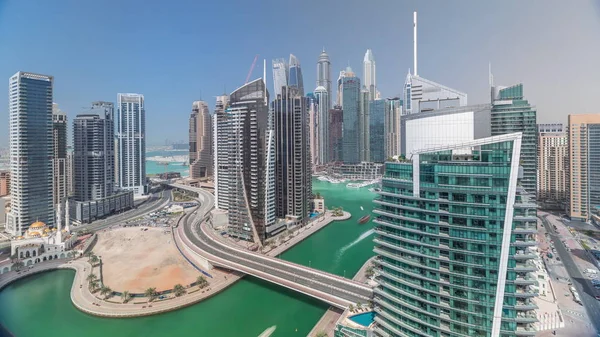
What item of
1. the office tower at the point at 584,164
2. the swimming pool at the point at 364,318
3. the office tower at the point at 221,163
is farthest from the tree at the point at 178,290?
the office tower at the point at 584,164

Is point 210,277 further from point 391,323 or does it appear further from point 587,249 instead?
point 587,249

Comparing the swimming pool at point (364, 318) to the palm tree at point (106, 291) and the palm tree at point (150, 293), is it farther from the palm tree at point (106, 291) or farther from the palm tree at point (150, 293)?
the palm tree at point (106, 291)

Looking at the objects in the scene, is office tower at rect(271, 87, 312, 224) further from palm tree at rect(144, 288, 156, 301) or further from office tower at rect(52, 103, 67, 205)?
office tower at rect(52, 103, 67, 205)

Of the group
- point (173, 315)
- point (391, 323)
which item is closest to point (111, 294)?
point (173, 315)

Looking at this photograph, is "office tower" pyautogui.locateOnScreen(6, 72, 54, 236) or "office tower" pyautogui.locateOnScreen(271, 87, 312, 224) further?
"office tower" pyautogui.locateOnScreen(271, 87, 312, 224)

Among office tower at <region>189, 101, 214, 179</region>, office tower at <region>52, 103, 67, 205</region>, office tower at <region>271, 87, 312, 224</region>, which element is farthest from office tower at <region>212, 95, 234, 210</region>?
office tower at <region>189, 101, 214, 179</region>

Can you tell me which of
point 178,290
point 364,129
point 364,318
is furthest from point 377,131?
point 364,318
